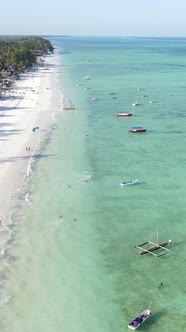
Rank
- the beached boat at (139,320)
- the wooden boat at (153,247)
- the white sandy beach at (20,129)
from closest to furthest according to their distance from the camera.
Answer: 1. the beached boat at (139,320)
2. the wooden boat at (153,247)
3. the white sandy beach at (20,129)

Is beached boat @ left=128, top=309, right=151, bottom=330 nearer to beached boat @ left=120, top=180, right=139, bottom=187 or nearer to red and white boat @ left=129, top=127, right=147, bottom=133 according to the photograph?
beached boat @ left=120, top=180, right=139, bottom=187

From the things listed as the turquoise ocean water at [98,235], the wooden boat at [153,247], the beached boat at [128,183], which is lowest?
the turquoise ocean water at [98,235]

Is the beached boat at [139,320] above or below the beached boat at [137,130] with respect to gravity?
above

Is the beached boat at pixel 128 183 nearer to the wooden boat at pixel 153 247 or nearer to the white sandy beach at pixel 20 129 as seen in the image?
the white sandy beach at pixel 20 129

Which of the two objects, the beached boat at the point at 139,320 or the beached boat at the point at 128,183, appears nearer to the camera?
the beached boat at the point at 139,320

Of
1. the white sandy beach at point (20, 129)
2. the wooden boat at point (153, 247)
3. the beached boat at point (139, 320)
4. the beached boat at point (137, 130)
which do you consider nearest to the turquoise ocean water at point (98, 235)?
the beached boat at point (139, 320)

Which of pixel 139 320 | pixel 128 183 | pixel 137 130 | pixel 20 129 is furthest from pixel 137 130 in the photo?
pixel 139 320

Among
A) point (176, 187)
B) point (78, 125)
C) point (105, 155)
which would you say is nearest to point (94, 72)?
point (78, 125)

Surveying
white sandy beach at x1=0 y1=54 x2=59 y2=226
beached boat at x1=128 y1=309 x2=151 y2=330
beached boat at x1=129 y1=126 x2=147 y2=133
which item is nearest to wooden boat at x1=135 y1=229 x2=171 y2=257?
beached boat at x1=128 y1=309 x2=151 y2=330
